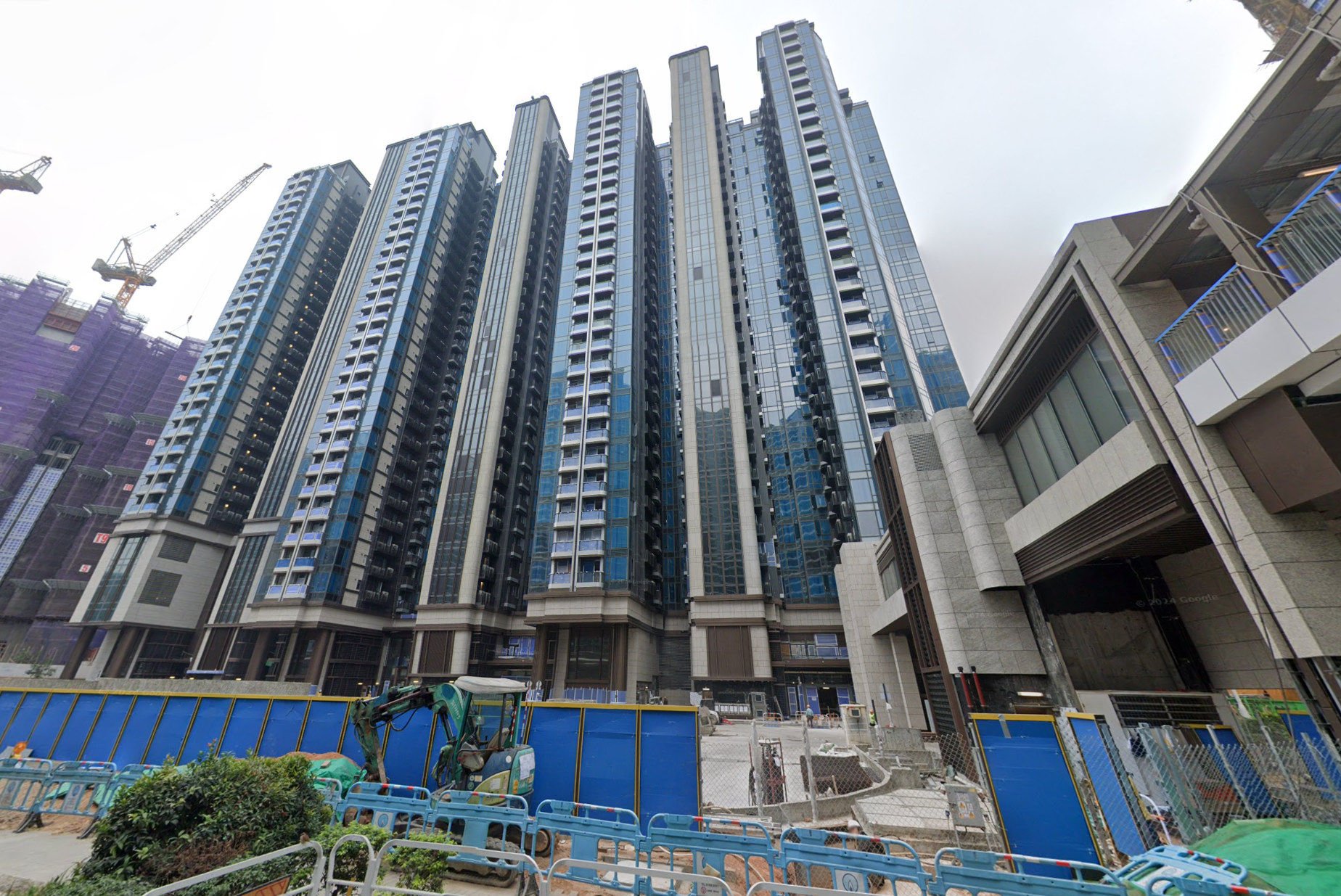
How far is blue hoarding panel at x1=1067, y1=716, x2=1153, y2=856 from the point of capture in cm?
886

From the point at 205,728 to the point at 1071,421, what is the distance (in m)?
27.3

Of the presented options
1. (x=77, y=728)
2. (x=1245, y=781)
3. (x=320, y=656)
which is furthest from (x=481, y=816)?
(x=320, y=656)

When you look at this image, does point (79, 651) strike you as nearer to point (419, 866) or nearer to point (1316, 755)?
point (419, 866)

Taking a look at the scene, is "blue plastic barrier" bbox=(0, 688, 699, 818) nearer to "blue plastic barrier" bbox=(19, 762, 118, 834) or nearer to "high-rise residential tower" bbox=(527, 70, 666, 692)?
"blue plastic barrier" bbox=(19, 762, 118, 834)

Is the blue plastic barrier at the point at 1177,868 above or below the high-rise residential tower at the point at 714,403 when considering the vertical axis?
below

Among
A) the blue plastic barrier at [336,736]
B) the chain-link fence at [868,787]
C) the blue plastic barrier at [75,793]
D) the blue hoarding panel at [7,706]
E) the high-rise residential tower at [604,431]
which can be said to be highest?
the high-rise residential tower at [604,431]

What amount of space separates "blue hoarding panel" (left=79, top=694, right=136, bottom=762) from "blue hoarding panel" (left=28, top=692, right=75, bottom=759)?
1363 mm

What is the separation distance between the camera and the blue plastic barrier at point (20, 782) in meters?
11.7

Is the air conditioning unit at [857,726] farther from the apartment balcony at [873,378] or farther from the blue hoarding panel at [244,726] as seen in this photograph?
the apartment balcony at [873,378]

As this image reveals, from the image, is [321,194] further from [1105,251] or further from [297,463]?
[1105,251]

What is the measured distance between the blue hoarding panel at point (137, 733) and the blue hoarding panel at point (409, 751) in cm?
796

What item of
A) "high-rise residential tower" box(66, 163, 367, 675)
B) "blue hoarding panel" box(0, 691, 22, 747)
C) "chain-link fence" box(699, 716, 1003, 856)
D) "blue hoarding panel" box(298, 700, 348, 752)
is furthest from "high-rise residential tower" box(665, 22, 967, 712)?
"high-rise residential tower" box(66, 163, 367, 675)

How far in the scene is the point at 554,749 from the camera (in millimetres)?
12266

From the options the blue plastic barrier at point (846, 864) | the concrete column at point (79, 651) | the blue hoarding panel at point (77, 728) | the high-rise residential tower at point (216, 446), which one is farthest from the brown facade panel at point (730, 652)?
the concrete column at point (79, 651)
